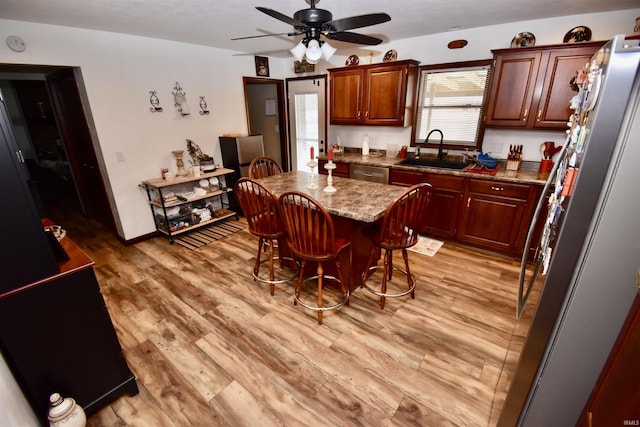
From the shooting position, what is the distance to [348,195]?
7.75 feet

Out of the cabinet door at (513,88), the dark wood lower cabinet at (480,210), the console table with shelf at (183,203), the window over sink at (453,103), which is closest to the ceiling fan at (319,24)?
the cabinet door at (513,88)

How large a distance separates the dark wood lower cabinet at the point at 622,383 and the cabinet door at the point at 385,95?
10.6 feet

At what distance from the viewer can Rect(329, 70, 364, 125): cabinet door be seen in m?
3.92

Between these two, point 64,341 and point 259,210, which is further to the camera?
point 259,210

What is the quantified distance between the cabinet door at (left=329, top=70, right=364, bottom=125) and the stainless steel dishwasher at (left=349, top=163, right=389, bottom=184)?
0.67 metres

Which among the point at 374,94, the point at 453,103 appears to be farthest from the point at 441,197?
the point at 374,94

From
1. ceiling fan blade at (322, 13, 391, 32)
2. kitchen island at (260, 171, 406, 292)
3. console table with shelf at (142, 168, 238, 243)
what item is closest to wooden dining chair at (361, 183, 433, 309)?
kitchen island at (260, 171, 406, 292)

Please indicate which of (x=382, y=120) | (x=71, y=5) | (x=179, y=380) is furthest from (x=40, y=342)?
(x=382, y=120)

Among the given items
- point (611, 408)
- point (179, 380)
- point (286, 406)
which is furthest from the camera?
point (179, 380)

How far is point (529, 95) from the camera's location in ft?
9.36

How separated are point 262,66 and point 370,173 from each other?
2.59 meters

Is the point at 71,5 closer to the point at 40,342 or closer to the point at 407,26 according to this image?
the point at 40,342

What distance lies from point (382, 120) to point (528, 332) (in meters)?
3.21

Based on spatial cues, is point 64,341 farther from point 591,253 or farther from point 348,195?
point 591,253
